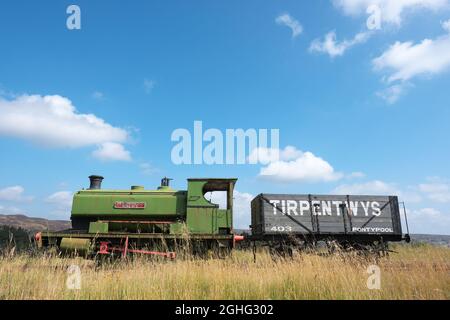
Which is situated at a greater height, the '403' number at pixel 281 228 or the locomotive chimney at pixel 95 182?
the locomotive chimney at pixel 95 182

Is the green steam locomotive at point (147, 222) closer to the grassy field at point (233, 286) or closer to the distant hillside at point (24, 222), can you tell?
the grassy field at point (233, 286)

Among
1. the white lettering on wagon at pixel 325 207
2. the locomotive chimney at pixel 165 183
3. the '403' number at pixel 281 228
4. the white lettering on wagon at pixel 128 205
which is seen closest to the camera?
the white lettering on wagon at pixel 128 205

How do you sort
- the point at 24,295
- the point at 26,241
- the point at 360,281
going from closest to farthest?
the point at 24,295
the point at 360,281
the point at 26,241

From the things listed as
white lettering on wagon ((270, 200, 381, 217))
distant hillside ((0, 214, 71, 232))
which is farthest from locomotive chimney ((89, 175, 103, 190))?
distant hillside ((0, 214, 71, 232))

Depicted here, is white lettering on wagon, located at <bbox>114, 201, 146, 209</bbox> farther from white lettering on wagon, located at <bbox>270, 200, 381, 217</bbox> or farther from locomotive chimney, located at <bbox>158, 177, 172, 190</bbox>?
white lettering on wagon, located at <bbox>270, 200, 381, 217</bbox>

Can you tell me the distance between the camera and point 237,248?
16266 millimetres

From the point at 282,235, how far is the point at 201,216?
4.30 meters

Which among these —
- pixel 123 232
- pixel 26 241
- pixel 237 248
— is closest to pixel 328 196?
pixel 237 248

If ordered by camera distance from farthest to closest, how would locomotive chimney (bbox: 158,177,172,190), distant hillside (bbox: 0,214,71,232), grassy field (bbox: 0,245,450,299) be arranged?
distant hillside (bbox: 0,214,71,232) → locomotive chimney (bbox: 158,177,172,190) → grassy field (bbox: 0,245,450,299)

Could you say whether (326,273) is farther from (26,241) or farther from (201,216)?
(26,241)

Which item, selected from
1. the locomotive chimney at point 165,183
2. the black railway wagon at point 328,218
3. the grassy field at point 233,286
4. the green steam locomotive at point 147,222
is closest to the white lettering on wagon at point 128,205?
the green steam locomotive at point 147,222

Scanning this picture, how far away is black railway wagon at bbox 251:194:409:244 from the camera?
523 inches

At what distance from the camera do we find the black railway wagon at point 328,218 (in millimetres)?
13294
